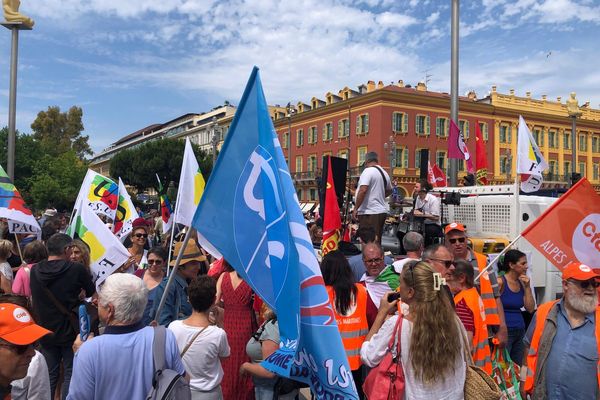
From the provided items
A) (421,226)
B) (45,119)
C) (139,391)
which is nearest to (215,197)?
(139,391)

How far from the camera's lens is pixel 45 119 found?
63969mm

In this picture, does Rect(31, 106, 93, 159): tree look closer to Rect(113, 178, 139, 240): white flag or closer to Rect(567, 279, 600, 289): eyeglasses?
Rect(113, 178, 139, 240): white flag

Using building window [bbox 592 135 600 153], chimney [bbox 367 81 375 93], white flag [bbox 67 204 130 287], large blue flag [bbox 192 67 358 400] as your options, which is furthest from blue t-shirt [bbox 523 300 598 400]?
building window [bbox 592 135 600 153]

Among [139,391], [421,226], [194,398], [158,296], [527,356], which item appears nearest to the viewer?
[139,391]

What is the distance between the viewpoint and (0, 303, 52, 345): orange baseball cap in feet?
7.38

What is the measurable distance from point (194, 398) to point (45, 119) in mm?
68384

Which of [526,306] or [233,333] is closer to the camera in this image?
[233,333]

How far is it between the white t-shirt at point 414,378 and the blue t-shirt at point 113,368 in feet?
4.24

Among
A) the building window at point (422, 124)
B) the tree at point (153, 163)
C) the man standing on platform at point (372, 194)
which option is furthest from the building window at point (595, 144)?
the man standing on platform at point (372, 194)

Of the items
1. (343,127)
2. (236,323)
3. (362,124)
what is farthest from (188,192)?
(343,127)

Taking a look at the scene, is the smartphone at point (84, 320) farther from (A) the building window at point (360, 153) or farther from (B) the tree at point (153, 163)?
(B) the tree at point (153, 163)

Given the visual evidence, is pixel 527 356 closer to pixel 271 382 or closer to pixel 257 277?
pixel 271 382

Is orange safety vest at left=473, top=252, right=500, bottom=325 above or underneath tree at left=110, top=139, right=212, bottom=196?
underneath

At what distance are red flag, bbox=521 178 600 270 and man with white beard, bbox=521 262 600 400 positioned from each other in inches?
36.3
